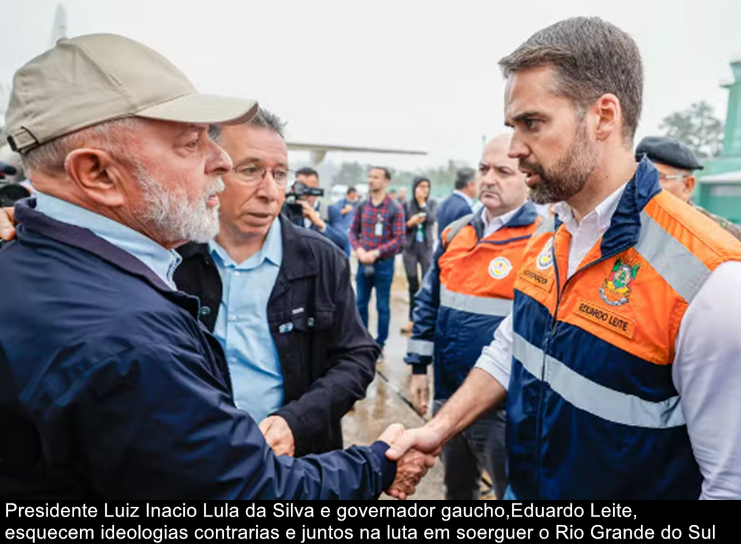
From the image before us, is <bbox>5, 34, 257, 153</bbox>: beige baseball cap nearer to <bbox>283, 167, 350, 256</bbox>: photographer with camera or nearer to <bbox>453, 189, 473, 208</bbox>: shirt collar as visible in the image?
<bbox>283, 167, 350, 256</bbox>: photographer with camera

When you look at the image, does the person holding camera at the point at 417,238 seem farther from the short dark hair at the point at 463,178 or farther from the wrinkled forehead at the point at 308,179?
the wrinkled forehead at the point at 308,179

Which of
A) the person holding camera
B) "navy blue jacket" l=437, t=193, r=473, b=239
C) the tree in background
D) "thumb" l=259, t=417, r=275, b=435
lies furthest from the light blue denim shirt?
the tree in background

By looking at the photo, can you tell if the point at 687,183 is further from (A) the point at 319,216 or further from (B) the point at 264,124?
(A) the point at 319,216

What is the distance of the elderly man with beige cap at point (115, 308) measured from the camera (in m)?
0.91

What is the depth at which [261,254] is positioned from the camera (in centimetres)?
205

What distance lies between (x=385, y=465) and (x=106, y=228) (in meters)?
1.11

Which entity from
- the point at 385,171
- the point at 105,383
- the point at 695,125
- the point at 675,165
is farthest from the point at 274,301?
the point at 695,125

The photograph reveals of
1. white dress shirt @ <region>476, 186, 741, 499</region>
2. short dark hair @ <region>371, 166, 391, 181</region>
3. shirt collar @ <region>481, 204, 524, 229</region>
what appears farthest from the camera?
short dark hair @ <region>371, 166, 391, 181</region>

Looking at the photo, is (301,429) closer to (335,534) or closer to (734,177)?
(335,534)

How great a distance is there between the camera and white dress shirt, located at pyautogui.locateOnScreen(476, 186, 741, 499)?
1.15 m

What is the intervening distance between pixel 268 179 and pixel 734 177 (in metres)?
9.22

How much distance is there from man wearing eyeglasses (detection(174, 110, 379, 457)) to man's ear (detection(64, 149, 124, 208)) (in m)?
0.76

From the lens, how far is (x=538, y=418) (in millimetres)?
1600

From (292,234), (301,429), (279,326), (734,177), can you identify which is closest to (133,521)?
(301,429)
